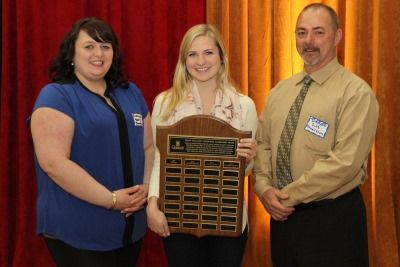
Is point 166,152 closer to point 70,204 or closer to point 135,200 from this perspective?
point 135,200

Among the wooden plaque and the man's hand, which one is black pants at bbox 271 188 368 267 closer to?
the man's hand

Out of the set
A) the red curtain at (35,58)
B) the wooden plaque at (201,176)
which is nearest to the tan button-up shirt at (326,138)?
the wooden plaque at (201,176)

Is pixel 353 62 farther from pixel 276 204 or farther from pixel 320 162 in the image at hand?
pixel 276 204

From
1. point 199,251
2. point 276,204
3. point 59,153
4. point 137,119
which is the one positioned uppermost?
point 137,119

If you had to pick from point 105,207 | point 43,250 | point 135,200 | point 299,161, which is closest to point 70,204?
point 105,207

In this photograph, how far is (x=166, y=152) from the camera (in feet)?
7.09

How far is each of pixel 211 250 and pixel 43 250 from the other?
1.99 metres

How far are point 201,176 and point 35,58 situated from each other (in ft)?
6.87

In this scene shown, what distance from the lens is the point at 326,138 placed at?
232cm

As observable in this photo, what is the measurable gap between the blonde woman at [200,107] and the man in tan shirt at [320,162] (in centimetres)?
24

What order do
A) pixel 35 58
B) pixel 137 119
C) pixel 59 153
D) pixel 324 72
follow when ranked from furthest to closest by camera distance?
1. pixel 35 58
2. pixel 324 72
3. pixel 137 119
4. pixel 59 153

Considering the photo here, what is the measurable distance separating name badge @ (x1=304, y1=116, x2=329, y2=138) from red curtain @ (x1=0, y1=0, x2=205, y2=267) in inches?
60.9

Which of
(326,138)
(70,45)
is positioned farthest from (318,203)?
(70,45)

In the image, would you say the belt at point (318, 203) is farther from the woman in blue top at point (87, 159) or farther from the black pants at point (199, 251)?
the woman in blue top at point (87, 159)
